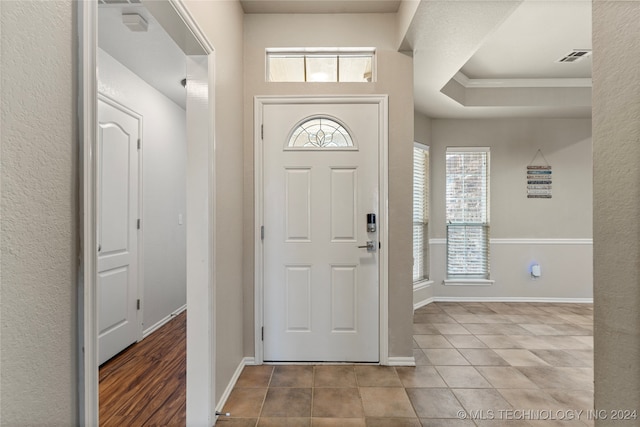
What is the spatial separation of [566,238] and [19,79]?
5400 mm

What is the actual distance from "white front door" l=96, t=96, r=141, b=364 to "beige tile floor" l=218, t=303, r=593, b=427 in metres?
1.25

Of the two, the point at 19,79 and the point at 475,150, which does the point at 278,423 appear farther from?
the point at 475,150

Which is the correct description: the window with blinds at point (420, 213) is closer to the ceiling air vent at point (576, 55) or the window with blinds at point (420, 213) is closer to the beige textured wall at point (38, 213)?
the ceiling air vent at point (576, 55)

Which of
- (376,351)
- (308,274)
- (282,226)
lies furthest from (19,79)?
(376,351)

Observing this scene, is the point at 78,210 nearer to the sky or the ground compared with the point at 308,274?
nearer to the sky

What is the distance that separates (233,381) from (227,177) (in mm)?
1395

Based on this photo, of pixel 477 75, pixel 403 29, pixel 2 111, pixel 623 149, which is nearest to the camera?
pixel 2 111

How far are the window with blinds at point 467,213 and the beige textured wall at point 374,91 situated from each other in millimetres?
2117

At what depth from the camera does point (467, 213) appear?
4.23m

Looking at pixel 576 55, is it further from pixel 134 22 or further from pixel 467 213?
pixel 134 22

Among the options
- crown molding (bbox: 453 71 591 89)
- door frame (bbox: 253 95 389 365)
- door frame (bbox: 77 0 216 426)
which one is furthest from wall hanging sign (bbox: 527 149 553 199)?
door frame (bbox: 77 0 216 426)

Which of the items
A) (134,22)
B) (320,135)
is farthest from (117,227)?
(320,135)

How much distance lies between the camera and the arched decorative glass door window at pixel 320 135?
242 centimetres

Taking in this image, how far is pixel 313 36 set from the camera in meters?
2.41
